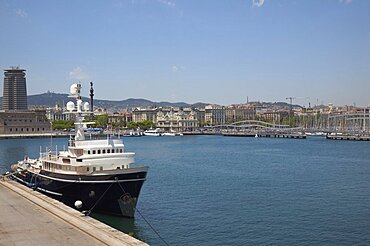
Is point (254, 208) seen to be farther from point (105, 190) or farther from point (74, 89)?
point (74, 89)

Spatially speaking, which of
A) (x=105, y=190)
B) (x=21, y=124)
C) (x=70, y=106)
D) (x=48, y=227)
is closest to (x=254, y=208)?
(x=105, y=190)

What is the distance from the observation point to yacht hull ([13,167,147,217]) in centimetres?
2556

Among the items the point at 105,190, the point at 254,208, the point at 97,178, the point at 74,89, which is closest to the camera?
the point at 97,178

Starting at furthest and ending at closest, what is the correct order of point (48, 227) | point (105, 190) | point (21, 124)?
1. point (21, 124)
2. point (105, 190)
3. point (48, 227)

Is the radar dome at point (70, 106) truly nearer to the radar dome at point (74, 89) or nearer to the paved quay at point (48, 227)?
the radar dome at point (74, 89)

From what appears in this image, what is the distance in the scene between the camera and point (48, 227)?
17891 mm

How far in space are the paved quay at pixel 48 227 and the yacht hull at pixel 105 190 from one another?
2.31m

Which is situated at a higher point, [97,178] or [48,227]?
[97,178]

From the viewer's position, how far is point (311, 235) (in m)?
23.3

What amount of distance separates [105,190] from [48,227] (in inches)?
310

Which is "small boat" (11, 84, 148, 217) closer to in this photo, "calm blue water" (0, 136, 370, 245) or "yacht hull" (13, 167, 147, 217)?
"yacht hull" (13, 167, 147, 217)

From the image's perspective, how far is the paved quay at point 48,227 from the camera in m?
15.8

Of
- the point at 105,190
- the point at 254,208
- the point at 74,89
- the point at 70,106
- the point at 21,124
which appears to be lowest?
the point at 254,208

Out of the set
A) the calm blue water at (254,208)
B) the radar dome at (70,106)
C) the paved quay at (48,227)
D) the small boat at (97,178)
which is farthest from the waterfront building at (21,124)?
the paved quay at (48,227)
